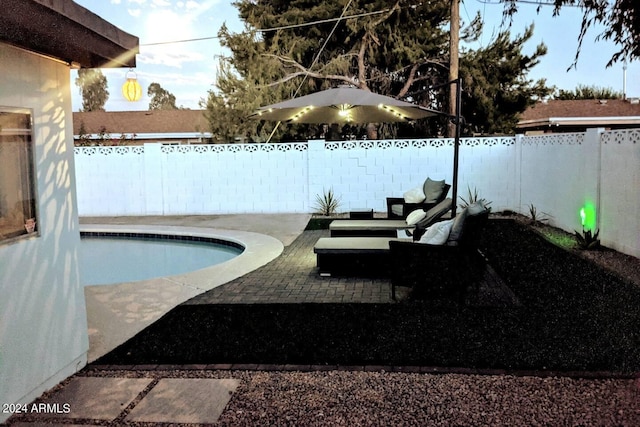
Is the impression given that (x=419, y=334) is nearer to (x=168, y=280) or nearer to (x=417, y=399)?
(x=417, y=399)

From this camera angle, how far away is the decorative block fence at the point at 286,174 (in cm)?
1312

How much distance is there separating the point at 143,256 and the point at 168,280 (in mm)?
3543

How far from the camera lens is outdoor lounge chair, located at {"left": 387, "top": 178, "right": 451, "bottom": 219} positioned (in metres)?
9.70

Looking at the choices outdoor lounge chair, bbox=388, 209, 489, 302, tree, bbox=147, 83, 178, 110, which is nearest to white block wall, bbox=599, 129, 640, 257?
outdoor lounge chair, bbox=388, 209, 489, 302

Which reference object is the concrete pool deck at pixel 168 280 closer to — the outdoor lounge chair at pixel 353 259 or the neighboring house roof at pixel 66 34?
the outdoor lounge chair at pixel 353 259

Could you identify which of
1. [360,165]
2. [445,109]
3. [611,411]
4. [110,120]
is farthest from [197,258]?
[110,120]

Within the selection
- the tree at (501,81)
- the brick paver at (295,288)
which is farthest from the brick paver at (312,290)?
the tree at (501,81)

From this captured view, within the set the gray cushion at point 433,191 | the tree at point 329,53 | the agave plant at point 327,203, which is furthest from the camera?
the tree at point 329,53

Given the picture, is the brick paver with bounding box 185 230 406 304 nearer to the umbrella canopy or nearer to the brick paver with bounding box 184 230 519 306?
the brick paver with bounding box 184 230 519 306

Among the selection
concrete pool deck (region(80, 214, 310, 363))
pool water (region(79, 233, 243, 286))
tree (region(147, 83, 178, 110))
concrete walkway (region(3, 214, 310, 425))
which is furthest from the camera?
tree (region(147, 83, 178, 110))

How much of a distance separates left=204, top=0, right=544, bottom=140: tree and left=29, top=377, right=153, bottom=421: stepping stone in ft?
40.1

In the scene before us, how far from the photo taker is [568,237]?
942cm

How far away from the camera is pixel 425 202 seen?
→ 9.86m

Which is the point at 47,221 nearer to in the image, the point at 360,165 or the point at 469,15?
the point at 360,165
